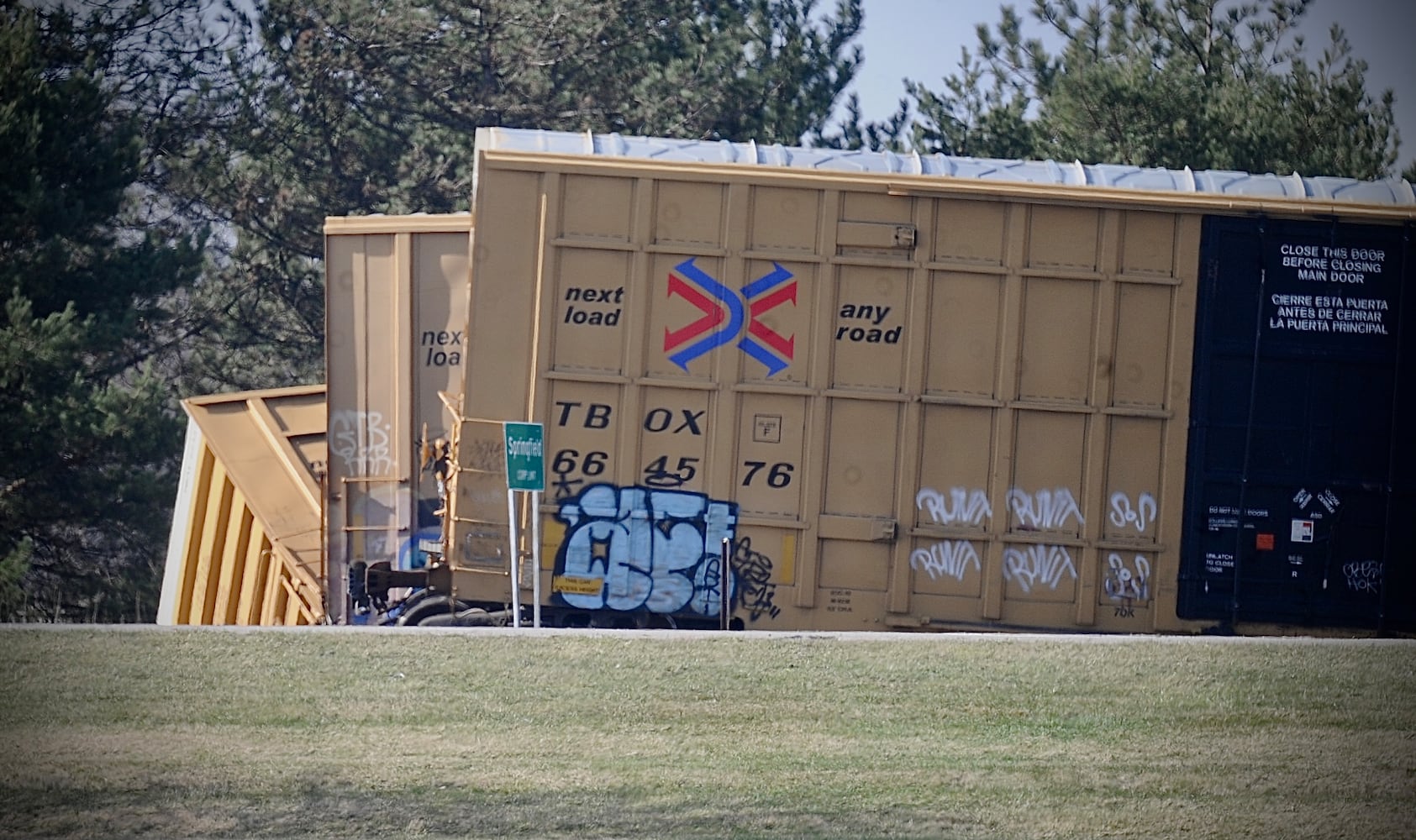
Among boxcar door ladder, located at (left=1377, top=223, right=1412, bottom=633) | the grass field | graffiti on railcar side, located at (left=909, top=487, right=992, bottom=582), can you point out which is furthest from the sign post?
boxcar door ladder, located at (left=1377, top=223, right=1412, bottom=633)

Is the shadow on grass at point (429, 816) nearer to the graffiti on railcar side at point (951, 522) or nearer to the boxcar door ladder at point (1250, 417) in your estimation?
the graffiti on railcar side at point (951, 522)

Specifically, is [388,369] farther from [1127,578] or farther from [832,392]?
[1127,578]

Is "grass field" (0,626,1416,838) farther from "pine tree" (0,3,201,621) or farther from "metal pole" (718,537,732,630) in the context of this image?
"pine tree" (0,3,201,621)

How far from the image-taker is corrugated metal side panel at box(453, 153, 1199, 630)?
425 inches

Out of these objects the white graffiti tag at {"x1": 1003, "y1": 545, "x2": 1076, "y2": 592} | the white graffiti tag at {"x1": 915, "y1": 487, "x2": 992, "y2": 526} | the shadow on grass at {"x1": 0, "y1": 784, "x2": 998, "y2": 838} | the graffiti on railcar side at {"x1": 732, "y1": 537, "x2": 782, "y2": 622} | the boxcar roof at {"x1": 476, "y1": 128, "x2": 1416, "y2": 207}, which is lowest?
the shadow on grass at {"x1": 0, "y1": 784, "x2": 998, "y2": 838}

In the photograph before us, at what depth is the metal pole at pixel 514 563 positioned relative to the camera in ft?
34.3

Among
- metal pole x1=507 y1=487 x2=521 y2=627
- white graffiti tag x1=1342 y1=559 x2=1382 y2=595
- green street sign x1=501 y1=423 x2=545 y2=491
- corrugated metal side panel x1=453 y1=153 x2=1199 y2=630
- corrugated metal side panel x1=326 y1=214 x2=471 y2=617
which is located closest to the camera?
green street sign x1=501 y1=423 x2=545 y2=491

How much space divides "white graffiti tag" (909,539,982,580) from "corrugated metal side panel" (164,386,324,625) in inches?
195

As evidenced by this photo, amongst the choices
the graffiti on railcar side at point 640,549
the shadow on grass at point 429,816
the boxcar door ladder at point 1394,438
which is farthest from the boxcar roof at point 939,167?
the shadow on grass at point 429,816

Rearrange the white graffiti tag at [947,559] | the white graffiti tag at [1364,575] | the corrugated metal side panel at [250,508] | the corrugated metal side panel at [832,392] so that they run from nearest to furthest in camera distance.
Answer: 1. the corrugated metal side panel at [832,392]
2. the white graffiti tag at [947,559]
3. the white graffiti tag at [1364,575]
4. the corrugated metal side panel at [250,508]

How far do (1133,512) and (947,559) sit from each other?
4.44 feet

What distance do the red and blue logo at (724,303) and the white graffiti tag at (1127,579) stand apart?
294 cm

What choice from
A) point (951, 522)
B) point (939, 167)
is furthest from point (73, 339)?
point (951, 522)

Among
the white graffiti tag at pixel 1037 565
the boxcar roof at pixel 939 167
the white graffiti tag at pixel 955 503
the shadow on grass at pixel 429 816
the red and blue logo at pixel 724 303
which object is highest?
the boxcar roof at pixel 939 167
